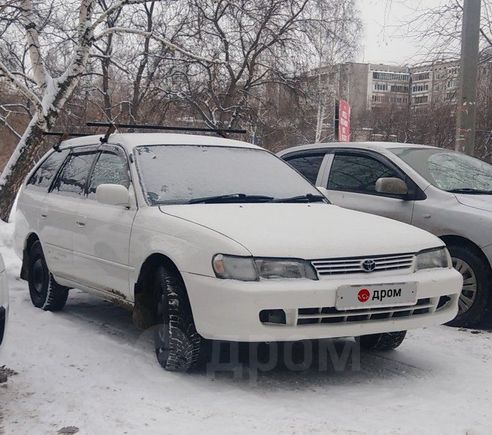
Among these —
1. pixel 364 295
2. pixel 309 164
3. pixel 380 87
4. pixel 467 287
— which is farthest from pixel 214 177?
pixel 380 87

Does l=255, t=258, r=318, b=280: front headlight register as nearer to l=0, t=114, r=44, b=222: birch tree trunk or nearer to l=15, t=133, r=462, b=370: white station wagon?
l=15, t=133, r=462, b=370: white station wagon

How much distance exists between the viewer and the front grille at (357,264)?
Answer: 12.3 ft

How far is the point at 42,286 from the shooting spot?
589cm

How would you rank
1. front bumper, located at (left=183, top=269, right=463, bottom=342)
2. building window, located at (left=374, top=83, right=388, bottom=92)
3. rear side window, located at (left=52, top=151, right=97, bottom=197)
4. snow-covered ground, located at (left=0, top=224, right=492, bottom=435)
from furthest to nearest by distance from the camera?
building window, located at (left=374, top=83, right=388, bottom=92), rear side window, located at (left=52, top=151, right=97, bottom=197), front bumper, located at (left=183, top=269, right=463, bottom=342), snow-covered ground, located at (left=0, top=224, right=492, bottom=435)

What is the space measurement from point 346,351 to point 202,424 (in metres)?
1.74

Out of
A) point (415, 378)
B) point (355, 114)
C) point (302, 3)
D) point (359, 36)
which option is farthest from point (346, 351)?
point (355, 114)

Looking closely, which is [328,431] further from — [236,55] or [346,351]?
[236,55]

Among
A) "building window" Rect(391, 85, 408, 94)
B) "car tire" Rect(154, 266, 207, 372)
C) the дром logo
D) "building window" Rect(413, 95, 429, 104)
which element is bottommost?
"car tire" Rect(154, 266, 207, 372)

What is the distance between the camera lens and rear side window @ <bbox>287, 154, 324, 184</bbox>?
7.00m

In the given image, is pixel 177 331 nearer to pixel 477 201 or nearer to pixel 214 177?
pixel 214 177

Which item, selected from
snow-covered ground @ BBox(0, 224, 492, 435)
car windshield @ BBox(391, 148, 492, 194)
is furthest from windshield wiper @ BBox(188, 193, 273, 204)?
car windshield @ BBox(391, 148, 492, 194)

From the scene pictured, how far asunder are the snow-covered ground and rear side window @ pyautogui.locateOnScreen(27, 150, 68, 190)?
157 cm

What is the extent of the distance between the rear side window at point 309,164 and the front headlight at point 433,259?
9.09ft

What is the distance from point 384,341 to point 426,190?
5.82 feet
